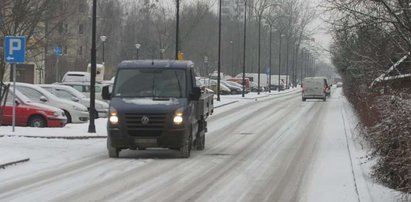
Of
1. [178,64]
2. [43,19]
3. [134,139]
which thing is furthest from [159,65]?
[43,19]

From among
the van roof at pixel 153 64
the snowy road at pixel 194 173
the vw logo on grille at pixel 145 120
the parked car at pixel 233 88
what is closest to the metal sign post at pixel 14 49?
the snowy road at pixel 194 173

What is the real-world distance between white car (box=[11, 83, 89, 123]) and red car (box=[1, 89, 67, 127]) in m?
1.75

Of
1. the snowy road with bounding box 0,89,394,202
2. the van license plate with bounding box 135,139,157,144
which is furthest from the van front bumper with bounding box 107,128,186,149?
the snowy road with bounding box 0,89,394,202

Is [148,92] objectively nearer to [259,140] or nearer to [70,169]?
[70,169]

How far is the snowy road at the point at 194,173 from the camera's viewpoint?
35.1ft

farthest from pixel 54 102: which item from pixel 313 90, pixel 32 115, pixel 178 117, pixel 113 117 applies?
pixel 313 90

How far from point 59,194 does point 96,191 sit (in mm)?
602

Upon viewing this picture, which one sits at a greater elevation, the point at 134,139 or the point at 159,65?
the point at 159,65

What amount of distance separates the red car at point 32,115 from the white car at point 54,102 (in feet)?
5.74

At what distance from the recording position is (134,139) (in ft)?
51.2

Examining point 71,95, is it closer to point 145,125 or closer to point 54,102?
point 54,102

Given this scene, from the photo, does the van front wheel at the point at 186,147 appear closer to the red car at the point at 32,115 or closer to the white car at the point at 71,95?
the red car at the point at 32,115

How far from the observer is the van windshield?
16.2 meters

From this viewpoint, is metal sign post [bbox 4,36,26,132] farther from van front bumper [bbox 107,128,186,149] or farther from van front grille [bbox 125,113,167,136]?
van front grille [bbox 125,113,167,136]
